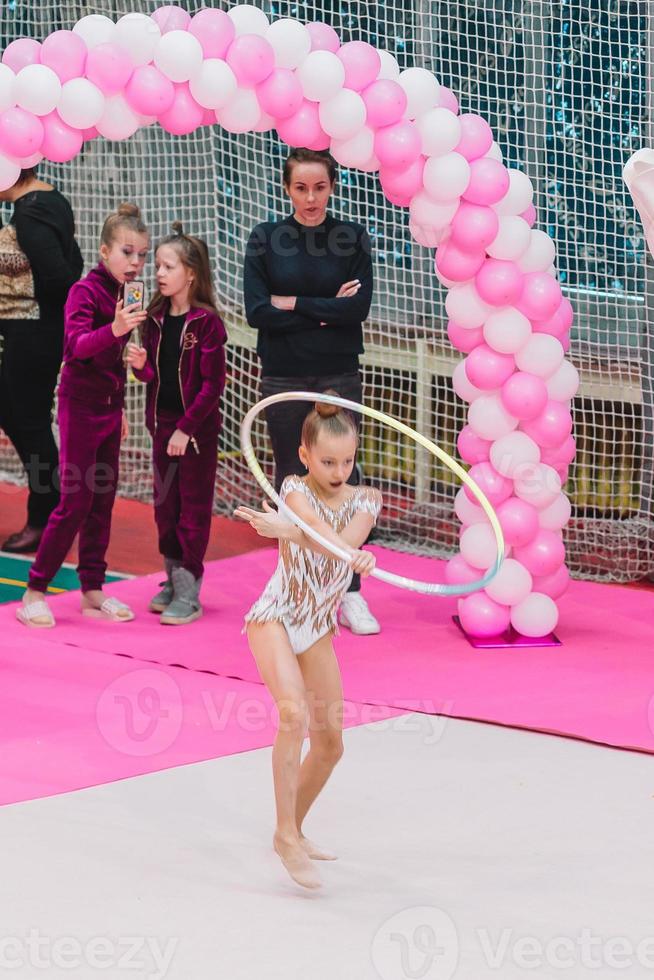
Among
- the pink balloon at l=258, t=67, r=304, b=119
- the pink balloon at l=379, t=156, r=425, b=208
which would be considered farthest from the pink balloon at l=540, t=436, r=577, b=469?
the pink balloon at l=258, t=67, r=304, b=119

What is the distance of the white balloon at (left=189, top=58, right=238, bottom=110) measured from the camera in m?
5.17

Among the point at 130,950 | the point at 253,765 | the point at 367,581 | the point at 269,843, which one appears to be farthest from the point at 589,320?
the point at 130,950

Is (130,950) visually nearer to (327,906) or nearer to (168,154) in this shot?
(327,906)

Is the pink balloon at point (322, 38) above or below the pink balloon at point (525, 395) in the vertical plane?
above

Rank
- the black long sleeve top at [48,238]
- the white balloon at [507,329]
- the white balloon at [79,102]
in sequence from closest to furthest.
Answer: the white balloon at [79,102] < the white balloon at [507,329] < the black long sleeve top at [48,238]

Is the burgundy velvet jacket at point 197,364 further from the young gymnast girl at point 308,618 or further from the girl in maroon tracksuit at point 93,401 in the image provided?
the young gymnast girl at point 308,618

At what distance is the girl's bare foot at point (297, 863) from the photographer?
351cm

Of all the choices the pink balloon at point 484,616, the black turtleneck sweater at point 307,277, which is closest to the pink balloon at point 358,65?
the black turtleneck sweater at point 307,277

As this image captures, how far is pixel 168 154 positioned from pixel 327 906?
596 centimetres

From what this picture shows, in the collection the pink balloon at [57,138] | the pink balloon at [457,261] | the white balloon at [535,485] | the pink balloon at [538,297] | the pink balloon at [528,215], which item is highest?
the pink balloon at [57,138]

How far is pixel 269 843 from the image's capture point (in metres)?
3.87

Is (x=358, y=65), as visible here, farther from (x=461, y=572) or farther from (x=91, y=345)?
(x=461, y=572)

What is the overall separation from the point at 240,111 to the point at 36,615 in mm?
2138

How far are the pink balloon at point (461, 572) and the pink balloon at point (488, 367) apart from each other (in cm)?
71
